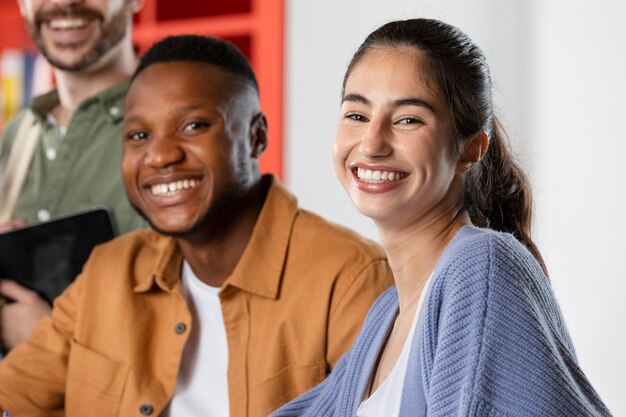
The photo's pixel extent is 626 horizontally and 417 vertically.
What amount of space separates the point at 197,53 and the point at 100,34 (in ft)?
2.70

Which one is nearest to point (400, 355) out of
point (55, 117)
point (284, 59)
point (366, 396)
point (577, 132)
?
point (366, 396)

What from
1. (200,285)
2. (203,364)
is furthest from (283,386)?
(200,285)

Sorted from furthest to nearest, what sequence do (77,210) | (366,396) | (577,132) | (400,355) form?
(77,210) → (577,132) → (366,396) → (400,355)

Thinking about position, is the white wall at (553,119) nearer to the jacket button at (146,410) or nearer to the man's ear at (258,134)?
the man's ear at (258,134)

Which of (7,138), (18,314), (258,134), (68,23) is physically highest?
(68,23)

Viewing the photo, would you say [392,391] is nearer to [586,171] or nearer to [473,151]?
[473,151]

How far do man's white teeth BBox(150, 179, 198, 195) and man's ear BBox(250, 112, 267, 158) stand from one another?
167mm

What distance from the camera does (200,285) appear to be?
1.97m

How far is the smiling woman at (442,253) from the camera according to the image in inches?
44.1

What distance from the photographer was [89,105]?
2.64m

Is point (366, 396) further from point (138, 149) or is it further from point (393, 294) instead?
point (138, 149)

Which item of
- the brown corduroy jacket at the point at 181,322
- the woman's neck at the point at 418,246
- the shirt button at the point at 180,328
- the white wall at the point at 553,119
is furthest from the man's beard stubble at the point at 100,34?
the woman's neck at the point at 418,246

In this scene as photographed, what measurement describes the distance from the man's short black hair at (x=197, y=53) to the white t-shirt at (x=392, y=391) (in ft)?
2.63

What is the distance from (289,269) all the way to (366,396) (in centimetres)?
46
